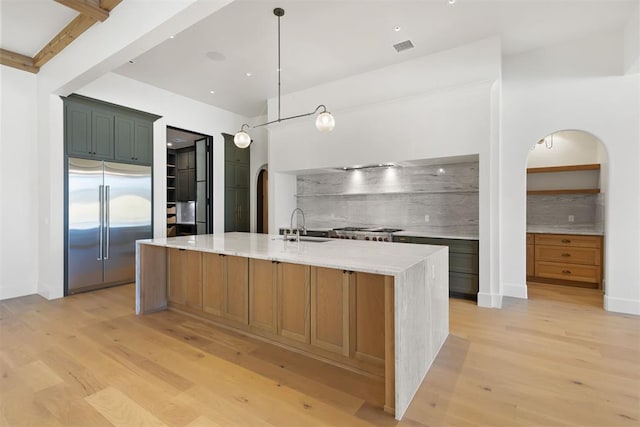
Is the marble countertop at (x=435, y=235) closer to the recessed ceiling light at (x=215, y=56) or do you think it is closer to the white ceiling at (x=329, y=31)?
the white ceiling at (x=329, y=31)

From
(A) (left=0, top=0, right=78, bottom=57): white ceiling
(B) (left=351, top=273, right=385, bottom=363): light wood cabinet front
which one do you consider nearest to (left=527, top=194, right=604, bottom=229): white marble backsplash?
(B) (left=351, top=273, right=385, bottom=363): light wood cabinet front

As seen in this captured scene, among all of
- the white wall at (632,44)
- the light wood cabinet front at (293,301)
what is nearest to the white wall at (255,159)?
the light wood cabinet front at (293,301)

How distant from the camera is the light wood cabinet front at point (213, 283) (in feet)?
10.5

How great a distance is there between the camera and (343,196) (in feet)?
19.0

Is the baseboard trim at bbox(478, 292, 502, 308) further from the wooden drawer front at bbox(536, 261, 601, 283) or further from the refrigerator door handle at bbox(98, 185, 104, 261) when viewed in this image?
the refrigerator door handle at bbox(98, 185, 104, 261)

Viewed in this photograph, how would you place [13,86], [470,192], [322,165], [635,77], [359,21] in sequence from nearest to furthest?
[359,21]
[635,77]
[13,86]
[470,192]
[322,165]

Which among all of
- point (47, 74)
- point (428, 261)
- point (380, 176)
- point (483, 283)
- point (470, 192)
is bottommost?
point (483, 283)

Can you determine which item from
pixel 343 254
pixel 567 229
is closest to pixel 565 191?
pixel 567 229

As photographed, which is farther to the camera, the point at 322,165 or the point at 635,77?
the point at 322,165

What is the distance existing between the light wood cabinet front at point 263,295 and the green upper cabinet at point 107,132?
3.38 meters

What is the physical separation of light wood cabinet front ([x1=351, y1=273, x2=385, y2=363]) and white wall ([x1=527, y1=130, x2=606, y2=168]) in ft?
15.2

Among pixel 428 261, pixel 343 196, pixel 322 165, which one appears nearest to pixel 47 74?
pixel 322 165

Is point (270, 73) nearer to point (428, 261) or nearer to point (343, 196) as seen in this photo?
point (343, 196)

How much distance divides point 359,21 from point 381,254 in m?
2.66
